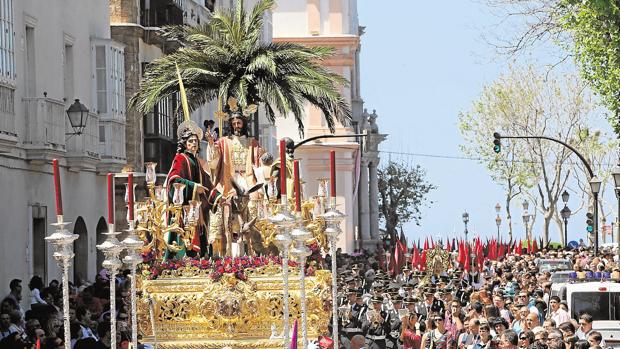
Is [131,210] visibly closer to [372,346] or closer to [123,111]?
[372,346]

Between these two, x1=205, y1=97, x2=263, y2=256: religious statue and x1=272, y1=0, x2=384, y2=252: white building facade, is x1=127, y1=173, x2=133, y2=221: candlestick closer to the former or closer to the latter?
x1=205, y1=97, x2=263, y2=256: religious statue

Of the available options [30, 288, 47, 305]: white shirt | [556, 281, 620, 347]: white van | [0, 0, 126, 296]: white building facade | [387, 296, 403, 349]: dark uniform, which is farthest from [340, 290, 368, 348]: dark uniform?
[0, 0, 126, 296]: white building facade

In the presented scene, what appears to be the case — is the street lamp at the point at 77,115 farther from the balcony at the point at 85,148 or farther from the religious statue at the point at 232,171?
the religious statue at the point at 232,171

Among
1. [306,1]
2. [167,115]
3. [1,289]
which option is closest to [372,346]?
[1,289]

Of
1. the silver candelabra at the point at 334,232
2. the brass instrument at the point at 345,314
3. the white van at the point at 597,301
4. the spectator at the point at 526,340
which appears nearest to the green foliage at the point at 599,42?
the white van at the point at 597,301

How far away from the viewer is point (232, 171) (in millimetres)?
19234

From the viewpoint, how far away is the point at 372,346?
822 inches

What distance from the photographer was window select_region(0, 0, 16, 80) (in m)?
27.7

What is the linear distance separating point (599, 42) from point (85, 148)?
9.90m

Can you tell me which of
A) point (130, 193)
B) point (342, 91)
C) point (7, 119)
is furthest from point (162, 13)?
point (342, 91)

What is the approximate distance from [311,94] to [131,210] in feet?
28.1

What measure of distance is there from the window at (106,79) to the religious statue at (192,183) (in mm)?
16758

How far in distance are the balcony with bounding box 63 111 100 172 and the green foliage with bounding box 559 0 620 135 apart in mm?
9274

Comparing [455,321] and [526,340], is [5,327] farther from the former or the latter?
[455,321]
